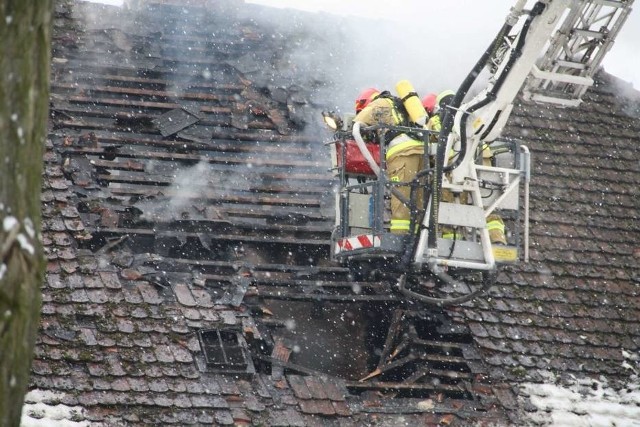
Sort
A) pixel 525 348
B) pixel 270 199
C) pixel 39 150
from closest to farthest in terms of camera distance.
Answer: pixel 39 150 → pixel 525 348 → pixel 270 199

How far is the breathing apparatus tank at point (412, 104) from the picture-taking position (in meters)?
8.66

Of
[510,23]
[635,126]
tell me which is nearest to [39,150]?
[510,23]

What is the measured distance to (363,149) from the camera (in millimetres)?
8422

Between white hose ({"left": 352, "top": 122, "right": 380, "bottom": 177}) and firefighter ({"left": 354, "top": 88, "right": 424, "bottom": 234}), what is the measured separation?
4.6 inches

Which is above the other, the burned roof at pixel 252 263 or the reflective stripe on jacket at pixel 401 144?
the reflective stripe on jacket at pixel 401 144

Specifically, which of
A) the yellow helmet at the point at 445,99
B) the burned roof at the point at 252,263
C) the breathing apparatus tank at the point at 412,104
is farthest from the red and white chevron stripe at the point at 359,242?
the yellow helmet at the point at 445,99

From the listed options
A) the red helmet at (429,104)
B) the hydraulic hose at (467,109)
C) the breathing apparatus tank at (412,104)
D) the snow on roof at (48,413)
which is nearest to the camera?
the snow on roof at (48,413)

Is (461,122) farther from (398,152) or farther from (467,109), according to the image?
(398,152)

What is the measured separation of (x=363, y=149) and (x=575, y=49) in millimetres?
1879

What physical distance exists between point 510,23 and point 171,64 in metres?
4.18

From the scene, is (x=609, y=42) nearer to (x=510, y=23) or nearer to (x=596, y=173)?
(x=510, y=23)

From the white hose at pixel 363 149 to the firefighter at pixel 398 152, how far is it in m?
0.12

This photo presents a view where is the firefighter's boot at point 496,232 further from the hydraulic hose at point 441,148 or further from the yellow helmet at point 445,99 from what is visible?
the yellow helmet at point 445,99

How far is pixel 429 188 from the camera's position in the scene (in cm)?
828
